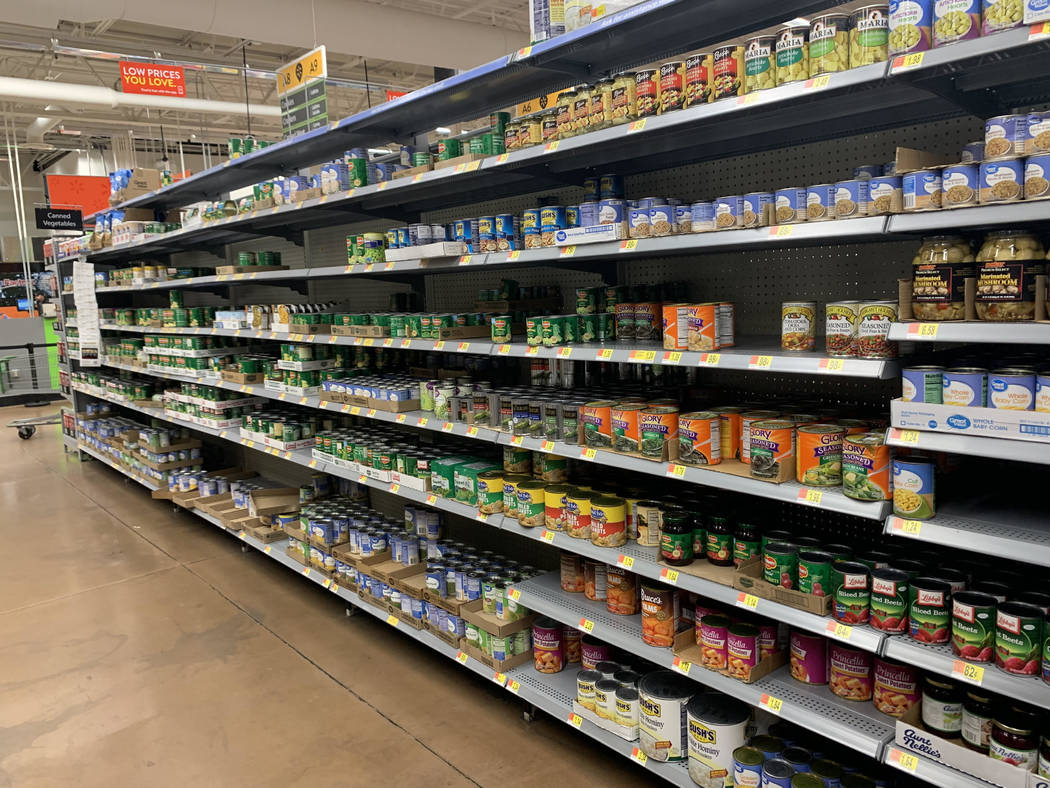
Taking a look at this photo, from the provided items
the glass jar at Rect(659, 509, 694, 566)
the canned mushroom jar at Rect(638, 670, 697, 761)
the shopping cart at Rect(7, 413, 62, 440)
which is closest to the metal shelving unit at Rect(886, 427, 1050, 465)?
the glass jar at Rect(659, 509, 694, 566)

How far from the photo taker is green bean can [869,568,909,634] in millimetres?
1943

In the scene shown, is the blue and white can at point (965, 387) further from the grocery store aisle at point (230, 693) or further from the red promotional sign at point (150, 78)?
the red promotional sign at point (150, 78)

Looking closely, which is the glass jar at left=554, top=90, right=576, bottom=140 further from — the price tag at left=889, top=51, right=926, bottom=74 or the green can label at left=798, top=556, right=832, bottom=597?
the green can label at left=798, top=556, right=832, bottom=597

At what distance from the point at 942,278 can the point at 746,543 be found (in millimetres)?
977

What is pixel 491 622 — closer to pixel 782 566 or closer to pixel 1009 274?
pixel 782 566

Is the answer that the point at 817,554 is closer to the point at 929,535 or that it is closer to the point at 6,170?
the point at 929,535

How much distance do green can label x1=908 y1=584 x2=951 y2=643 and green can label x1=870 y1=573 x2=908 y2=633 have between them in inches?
1.3

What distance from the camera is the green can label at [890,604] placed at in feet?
6.37

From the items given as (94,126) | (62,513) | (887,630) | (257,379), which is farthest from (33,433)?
(887,630)

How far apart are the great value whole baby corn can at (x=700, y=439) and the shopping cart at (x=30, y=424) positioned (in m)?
10.6

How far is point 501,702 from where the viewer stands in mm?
3205

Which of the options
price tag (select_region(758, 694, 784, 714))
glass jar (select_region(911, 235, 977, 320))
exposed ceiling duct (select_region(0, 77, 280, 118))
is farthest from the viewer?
exposed ceiling duct (select_region(0, 77, 280, 118))

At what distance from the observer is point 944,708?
1.92m

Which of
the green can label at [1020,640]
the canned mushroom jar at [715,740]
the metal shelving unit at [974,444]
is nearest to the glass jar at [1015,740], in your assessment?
the green can label at [1020,640]
